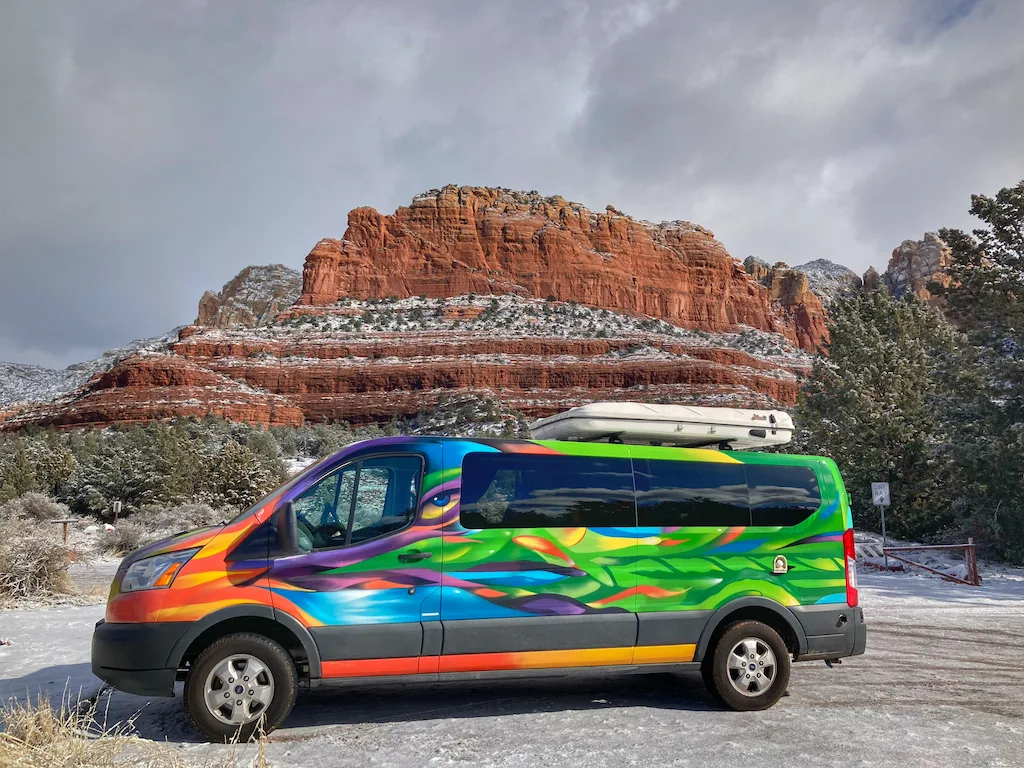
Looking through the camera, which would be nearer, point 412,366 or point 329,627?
point 329,627

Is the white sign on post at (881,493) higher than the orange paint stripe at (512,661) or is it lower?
higher

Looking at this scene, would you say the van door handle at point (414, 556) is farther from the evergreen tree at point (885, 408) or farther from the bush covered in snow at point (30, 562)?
the evergreen tree at point (885, 408)

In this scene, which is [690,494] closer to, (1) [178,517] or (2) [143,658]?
(2) [143,658]

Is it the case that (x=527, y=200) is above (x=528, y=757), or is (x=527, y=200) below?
above

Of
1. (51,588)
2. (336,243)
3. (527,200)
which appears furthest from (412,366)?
→ (51,588)

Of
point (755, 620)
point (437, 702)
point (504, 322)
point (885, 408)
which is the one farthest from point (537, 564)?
point (504, 322)

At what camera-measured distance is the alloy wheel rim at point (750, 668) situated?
583cm

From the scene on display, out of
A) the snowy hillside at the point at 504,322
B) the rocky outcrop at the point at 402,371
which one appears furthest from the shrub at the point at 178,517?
the snowy hillside at the point at 504,322

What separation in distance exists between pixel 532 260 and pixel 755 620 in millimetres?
119502

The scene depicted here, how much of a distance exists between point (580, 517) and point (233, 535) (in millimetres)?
2595

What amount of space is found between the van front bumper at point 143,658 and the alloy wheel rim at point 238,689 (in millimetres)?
285

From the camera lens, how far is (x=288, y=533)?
16.6 feet

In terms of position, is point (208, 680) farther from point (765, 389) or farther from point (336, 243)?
point (336, 243)

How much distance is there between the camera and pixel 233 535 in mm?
5090
